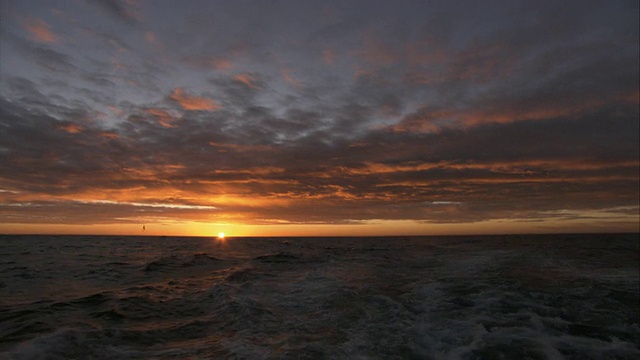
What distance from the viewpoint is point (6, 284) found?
16.1m

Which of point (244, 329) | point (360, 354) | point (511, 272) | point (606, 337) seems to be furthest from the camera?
point (511, 272)

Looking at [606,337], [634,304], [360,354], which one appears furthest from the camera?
[634,304]

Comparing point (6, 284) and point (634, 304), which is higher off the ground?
point (6, 284)

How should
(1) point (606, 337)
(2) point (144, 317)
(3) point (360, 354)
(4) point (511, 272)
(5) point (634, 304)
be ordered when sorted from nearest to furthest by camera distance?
(3) point (360, 354)
(1) point (606, 337)
(2) point (144, 317)
(5) point (634, 304)
(4) point (511, 272)

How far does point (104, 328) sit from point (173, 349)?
2869 millimetres

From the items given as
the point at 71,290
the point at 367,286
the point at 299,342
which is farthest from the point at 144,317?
the point at 367,286

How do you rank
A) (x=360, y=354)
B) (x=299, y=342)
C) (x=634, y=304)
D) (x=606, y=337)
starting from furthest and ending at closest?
(x=634, y=304)
(x=606, y=337)
(x=299, y=342)
(x=360, y=354)

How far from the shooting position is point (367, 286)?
54.4 feet

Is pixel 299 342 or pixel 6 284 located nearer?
pixel 299 342

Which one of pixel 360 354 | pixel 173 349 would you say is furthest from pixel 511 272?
pixel 173 349

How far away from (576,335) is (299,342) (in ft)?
24.6

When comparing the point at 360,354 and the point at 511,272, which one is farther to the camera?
the point at 511,272

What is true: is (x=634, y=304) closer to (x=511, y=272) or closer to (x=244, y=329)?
(x=511, y=272)

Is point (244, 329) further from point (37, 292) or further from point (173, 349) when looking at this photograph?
point (37, 292)
